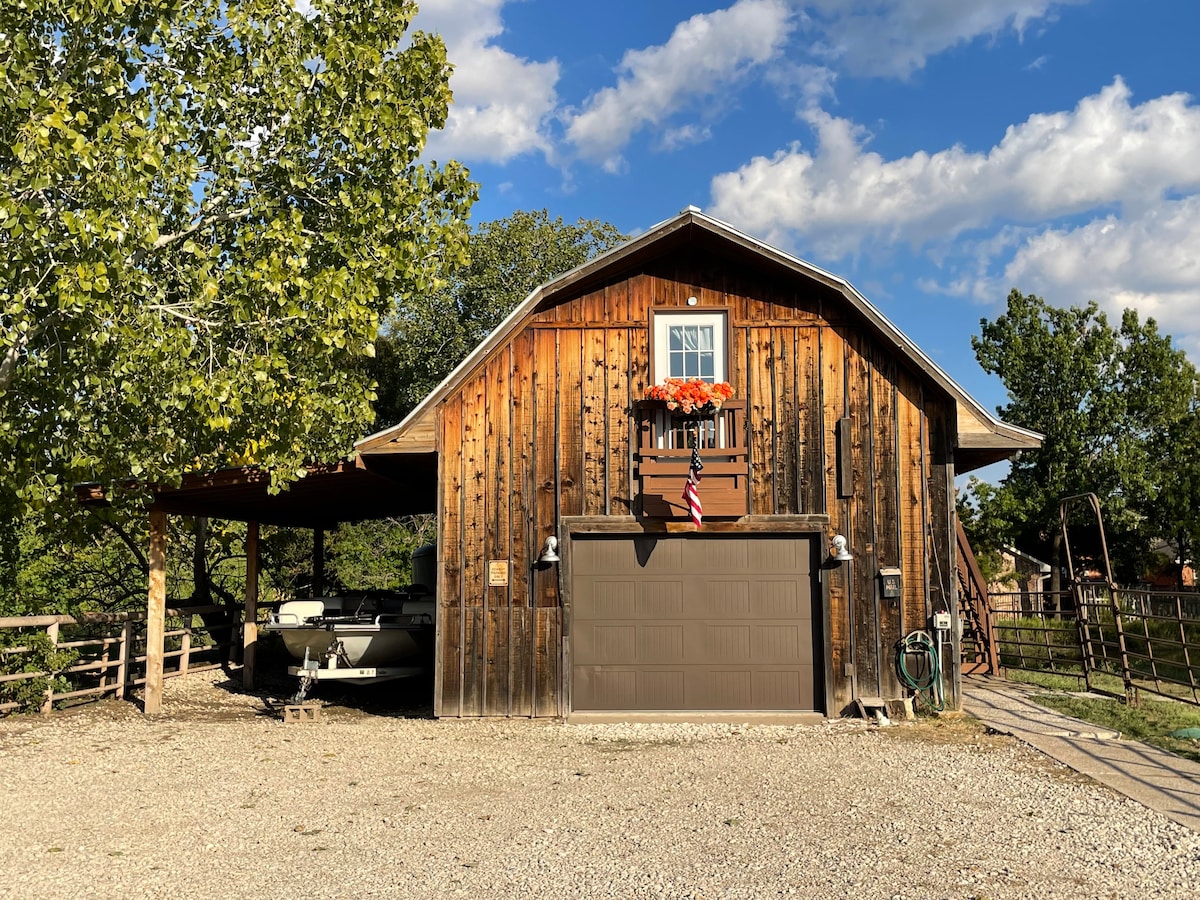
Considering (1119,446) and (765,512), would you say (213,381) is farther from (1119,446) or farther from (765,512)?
(1119,446)

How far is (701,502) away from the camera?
11164 mm

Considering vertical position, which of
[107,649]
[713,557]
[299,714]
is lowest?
[299,714]

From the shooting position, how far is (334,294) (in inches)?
438

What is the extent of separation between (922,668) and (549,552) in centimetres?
436

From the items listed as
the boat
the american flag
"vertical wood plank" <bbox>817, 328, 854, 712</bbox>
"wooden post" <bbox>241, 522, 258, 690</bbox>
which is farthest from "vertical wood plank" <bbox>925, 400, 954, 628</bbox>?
"wooden post" <bbox>241, 522, 258, 690</bbox>

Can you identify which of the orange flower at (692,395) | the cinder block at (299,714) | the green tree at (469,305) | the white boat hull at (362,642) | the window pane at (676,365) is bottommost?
the cinder block at (299,714)

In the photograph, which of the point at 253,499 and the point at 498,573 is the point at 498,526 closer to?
the point at 498,573

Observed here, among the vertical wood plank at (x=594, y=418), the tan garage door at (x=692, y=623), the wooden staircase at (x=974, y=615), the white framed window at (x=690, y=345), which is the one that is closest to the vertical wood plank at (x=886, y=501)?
the tan garage door at (x=692, y=623)

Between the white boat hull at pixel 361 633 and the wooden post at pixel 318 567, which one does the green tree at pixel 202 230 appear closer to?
the white boat hull at pixel 361 633

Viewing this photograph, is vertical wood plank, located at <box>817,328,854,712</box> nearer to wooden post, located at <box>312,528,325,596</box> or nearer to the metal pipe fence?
the metal pipe fence

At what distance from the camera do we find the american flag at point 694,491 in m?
11.0

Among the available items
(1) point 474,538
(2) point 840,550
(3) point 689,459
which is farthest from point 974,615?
(1) point 474,538

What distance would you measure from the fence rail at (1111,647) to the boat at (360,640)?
326 inches

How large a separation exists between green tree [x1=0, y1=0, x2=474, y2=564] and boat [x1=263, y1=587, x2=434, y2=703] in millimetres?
2288
